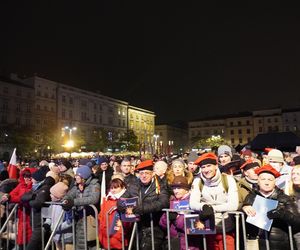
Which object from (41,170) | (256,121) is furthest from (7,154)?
(256,121)

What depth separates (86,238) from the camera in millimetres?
5789

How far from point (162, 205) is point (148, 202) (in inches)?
8.7

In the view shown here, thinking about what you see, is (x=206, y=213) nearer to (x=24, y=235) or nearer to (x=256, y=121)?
(x=24, y=235)

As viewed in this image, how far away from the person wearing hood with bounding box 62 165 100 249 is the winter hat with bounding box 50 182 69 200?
269 millimetres

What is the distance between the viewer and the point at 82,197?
20.0 feet

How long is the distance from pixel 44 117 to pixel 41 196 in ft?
235

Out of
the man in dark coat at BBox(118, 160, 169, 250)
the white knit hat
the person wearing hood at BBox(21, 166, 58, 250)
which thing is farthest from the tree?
the man in dark coat at BBox(118, 160, 169, 250)

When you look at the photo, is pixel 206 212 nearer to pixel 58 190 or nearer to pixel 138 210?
pixel 138 210

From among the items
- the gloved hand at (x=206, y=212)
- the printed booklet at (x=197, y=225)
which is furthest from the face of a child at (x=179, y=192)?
the gloved hand at (x=206, y=212)

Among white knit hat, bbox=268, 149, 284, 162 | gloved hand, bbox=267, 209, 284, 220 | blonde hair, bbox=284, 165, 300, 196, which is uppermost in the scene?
white knit hat, bbox=268, 149, 284, 162

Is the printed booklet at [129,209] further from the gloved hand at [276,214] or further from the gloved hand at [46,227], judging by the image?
the gloved hand at [46,227]

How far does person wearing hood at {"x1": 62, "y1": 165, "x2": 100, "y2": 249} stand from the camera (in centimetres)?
588

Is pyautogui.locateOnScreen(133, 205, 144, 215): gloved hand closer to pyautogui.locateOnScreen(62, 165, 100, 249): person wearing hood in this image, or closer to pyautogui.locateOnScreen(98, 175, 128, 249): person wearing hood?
pyautogui.locateOnScreen(98, 175, 128, 249): person wearing hood

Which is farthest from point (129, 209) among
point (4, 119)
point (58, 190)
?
point (4, 119)
